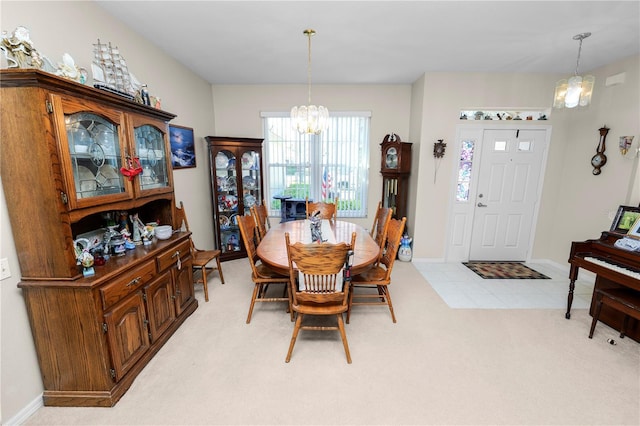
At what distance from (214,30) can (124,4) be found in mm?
686

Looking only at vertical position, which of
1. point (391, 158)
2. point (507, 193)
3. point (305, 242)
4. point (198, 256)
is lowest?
point (198, 256)

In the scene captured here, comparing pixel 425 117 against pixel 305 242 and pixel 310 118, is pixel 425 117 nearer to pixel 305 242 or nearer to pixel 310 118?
pixel 310 118

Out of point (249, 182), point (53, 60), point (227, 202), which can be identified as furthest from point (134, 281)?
point (249, 182)

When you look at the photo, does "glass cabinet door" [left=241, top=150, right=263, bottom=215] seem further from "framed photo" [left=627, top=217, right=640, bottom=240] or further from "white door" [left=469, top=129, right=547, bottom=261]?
"framed photo" [left=627, top=217, right=640, bottom=240]

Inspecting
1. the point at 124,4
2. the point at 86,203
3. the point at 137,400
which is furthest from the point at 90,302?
the point at 124,4

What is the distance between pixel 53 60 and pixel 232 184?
2475mm

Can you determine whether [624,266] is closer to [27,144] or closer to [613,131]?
[613,131]

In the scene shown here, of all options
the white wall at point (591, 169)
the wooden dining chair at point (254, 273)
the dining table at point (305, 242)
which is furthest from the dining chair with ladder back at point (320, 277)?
the white wall at point (591, 169)

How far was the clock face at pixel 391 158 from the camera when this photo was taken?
165 inches

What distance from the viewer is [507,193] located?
13.0ft

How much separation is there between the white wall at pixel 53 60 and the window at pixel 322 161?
163 centimetres

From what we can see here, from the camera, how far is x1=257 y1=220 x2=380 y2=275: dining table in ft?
7.02

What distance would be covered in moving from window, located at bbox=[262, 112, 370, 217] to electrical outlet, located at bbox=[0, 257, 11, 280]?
3.38 meters

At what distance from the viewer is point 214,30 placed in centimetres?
245
